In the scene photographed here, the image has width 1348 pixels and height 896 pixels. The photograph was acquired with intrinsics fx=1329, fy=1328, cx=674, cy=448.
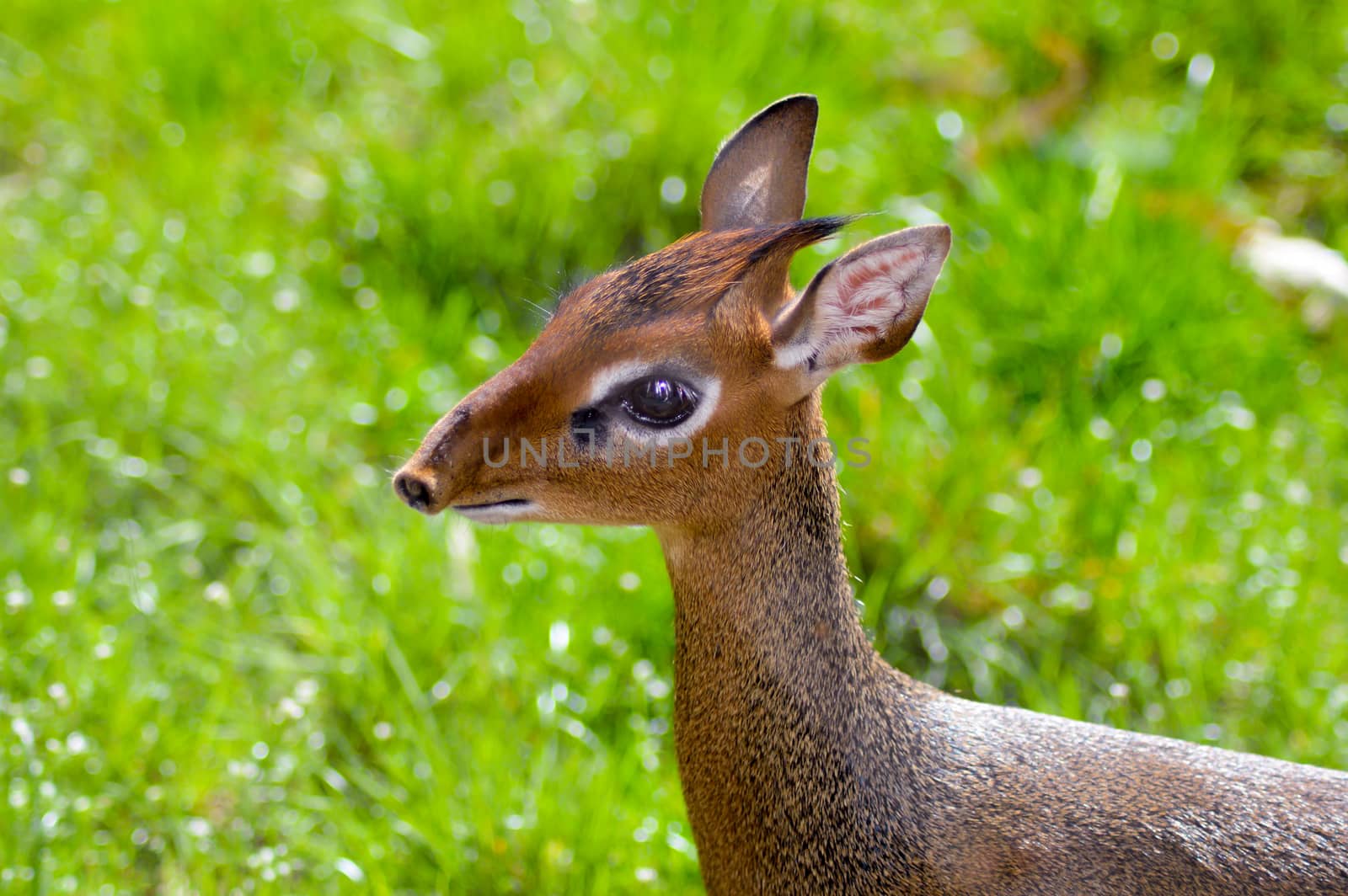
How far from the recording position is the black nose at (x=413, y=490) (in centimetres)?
187

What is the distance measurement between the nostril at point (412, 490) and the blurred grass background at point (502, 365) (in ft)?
3.13

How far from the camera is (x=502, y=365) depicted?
3658mm

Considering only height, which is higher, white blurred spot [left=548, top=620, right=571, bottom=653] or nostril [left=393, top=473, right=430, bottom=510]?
nostril [left=393, top=473, right=430, bottom=510]

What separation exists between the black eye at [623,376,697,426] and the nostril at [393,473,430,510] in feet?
1.01

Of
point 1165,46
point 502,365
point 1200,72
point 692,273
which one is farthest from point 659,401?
point 1165,46

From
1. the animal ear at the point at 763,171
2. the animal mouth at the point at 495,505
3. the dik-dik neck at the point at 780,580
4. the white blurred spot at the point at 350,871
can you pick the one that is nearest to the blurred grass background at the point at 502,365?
the white blurred spot at the point at 350,871

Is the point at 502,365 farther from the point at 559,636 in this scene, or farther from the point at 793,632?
the point at 793,632

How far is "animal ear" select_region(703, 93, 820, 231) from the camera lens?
2178 mm

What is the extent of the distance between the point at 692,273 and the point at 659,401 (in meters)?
0.19

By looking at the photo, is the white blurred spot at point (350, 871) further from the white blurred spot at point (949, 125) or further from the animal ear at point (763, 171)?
the white blurred spot at point (949, 125)

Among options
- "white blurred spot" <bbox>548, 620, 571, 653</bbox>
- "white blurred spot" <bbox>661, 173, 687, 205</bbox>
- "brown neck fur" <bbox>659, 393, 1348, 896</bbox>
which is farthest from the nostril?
"white blurred spot" <bbox>661, 173, 687, 205</bbox>

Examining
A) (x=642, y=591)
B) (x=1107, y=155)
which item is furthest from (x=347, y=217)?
(x=1107, y=155)

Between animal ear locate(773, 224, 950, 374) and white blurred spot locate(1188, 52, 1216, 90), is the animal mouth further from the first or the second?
white blurred spot locate(1188, 52, 1216, 90)

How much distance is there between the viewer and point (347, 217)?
400 centimetres
